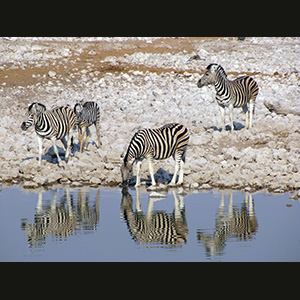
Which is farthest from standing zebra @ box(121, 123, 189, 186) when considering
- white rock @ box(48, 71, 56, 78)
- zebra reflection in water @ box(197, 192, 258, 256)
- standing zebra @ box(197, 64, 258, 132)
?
white rock @ box(48, 71, 56, 78)

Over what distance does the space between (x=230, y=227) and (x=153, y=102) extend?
13521mm

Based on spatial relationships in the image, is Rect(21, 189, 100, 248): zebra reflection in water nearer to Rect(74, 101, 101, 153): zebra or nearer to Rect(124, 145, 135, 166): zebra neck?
Rect(124, 145, 135, 166): zebra neck

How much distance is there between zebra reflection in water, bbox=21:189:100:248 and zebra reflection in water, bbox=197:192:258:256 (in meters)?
2.21

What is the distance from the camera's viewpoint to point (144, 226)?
10531mm

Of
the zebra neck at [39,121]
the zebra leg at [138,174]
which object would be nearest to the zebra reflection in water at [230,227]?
the zebra leg at [138,174]

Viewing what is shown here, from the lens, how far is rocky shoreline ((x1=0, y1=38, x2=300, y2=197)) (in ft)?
49.8

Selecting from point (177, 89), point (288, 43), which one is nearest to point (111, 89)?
point (177, 89)

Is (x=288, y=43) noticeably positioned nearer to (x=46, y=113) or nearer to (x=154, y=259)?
(x=46, y=113)

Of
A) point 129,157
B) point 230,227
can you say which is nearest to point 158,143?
point 129,157

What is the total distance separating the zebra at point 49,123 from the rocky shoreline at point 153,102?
2.14 feet

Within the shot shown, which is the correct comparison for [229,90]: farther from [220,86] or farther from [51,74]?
[51,74]

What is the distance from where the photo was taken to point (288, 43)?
35.7m

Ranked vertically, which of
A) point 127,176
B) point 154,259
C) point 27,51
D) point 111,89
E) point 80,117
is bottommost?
point 154,259

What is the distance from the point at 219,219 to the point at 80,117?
811 cm
